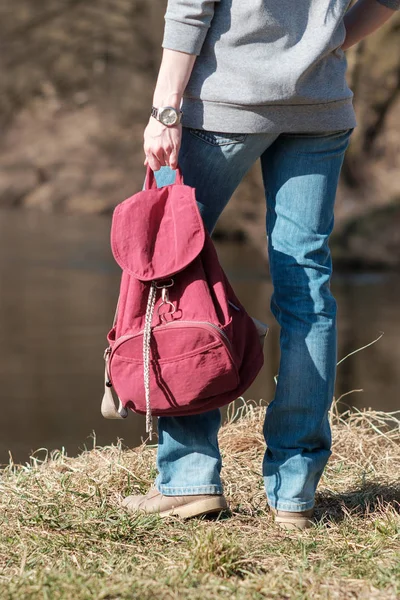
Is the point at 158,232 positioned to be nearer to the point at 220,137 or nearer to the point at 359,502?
the point at 220,137

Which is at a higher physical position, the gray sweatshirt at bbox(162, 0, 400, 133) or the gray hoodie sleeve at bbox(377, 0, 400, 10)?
the gray hoodie sleeve at bbox(377, 0, 400, 10)

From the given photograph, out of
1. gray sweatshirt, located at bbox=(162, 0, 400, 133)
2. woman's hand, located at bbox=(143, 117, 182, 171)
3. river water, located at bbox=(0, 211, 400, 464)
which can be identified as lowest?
river water, located at bbox=(0, 211, 400, 464)

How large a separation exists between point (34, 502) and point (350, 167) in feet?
31.0

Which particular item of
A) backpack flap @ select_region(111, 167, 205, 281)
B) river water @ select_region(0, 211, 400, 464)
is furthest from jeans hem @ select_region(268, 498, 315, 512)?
river water @ select_region(0, 211, 400, 464)

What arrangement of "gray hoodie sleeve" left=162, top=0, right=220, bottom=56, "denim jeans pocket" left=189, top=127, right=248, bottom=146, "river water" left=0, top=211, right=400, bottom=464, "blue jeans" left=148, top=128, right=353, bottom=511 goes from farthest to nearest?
"river water" left=0, top=211, right=400, bottom=464
"blue jeans" left=148, top=128, right=353, bottom=511
"denim jeans pocket" left=189, top=127, right=248, bottom=146
"gray hoodie sleeve" left=162, top=0, right=220, bottom=56

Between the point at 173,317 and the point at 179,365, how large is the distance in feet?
0.35

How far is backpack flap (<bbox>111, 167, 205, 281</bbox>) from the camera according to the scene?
203 centimetres

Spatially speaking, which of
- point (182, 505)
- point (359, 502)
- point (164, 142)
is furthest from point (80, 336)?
point (164, 142)

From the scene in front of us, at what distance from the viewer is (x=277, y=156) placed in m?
2.19

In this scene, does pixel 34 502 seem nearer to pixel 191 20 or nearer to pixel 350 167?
pixel 191 20

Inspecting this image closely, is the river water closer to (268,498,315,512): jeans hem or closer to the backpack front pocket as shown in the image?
(268,498,315,512): jeans hem

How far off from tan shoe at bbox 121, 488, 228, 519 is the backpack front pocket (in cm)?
28

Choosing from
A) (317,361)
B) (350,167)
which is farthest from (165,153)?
(350,167)

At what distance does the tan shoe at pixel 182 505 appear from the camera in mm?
2220
